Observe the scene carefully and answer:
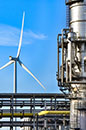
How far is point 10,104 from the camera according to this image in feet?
172

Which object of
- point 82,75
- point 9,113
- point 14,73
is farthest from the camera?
point 14,73

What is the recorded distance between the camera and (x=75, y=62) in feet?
114

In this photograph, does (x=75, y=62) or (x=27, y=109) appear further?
(x=27, y=109)

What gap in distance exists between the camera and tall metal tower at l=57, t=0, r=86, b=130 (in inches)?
1375

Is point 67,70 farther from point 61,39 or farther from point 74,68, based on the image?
point 61,39

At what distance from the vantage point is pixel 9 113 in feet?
168

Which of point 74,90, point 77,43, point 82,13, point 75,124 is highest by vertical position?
point 82,13

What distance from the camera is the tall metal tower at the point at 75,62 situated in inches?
1375

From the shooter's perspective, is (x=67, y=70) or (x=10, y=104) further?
(x=10, y=104)

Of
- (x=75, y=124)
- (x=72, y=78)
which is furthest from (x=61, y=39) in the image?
(x=75, y=124)

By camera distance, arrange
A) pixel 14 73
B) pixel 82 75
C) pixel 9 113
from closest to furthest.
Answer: pixel 82 75
pixel 9 113
pixel 14 73

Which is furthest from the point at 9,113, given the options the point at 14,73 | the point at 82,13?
the point at 82,13

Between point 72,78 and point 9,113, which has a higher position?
point 72,78

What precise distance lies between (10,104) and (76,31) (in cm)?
2008
